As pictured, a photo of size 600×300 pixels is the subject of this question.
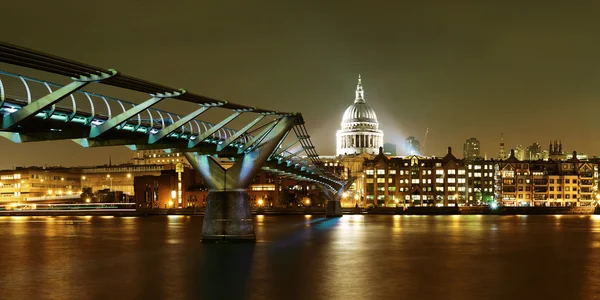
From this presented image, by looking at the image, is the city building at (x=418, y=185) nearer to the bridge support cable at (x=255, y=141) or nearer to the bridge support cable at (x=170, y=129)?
the bridge support cable at (x=255, y=141)

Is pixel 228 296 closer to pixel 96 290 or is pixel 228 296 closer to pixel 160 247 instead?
pixel 96 290

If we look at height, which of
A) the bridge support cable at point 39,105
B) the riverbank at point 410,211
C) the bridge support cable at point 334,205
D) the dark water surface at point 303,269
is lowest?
the dark water surface at point 303,269

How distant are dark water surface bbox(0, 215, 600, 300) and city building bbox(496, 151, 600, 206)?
11941 cm

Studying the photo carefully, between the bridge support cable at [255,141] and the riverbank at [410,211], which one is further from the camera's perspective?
the riverbank at [410,211]

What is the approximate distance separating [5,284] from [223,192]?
18647 millimetres

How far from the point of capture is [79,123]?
125 feet

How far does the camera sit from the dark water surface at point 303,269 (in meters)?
38.6

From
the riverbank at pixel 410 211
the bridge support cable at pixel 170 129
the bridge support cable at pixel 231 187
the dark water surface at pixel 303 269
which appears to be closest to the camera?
the dark water surface at pixel 303 269

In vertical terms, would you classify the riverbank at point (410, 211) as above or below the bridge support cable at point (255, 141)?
below

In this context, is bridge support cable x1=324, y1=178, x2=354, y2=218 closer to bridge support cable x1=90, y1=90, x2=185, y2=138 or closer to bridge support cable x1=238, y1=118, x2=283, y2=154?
bridge support cable x1=238, y1=118, x2=283, y2=154

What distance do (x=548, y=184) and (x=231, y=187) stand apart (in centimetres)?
15088

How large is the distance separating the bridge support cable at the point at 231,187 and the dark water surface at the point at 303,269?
1.33 metres

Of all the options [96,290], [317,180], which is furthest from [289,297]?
[317,180]

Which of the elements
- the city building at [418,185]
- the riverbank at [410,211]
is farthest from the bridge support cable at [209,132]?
the city building at [418,185]
